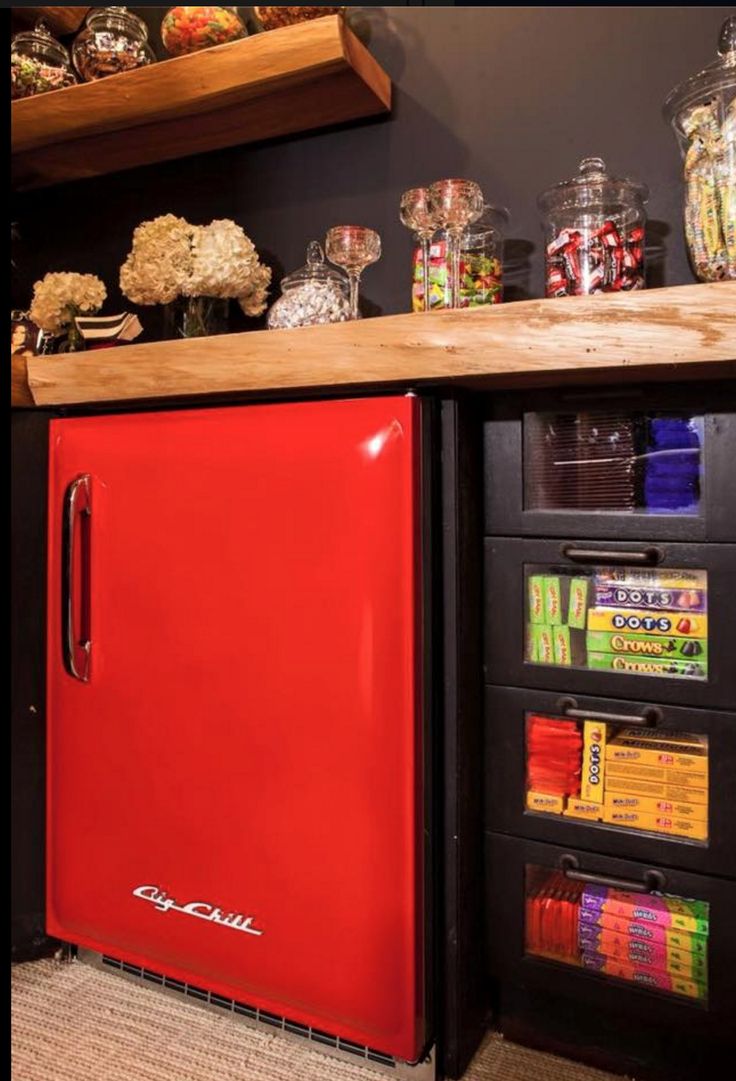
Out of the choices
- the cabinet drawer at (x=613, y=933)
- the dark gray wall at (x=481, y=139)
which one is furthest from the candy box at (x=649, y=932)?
the dark gray wall at (x=481, y=139)

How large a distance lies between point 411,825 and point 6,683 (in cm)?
105

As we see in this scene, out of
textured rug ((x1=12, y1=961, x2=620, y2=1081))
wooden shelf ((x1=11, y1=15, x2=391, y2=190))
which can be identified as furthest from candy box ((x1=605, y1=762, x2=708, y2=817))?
wooden shelf ((x1=11, y1=15, x2=391, y2=190))

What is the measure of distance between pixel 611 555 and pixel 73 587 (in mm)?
1119

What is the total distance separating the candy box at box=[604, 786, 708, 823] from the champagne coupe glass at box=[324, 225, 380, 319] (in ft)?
3.48

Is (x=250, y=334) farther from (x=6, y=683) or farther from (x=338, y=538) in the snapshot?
(x=6, y=683)

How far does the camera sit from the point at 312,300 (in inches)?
65.8

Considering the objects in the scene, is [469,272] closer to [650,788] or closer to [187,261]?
[187,261]

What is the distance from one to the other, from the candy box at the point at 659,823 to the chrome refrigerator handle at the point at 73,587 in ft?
3.65

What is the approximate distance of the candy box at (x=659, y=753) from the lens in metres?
1.41

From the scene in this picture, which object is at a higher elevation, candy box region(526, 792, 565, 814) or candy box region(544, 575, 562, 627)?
candy box region(544, 575, 562, 627)

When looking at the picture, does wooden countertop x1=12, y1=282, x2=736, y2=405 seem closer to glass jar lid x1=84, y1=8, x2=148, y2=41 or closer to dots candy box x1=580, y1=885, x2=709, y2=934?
glass jar lid x1=84, y1=8, x2=148, y2=41

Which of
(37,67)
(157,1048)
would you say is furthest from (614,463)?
(37,67)

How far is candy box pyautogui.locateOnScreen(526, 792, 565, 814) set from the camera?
1.51 meters

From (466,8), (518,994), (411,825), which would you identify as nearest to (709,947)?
(518,994)
